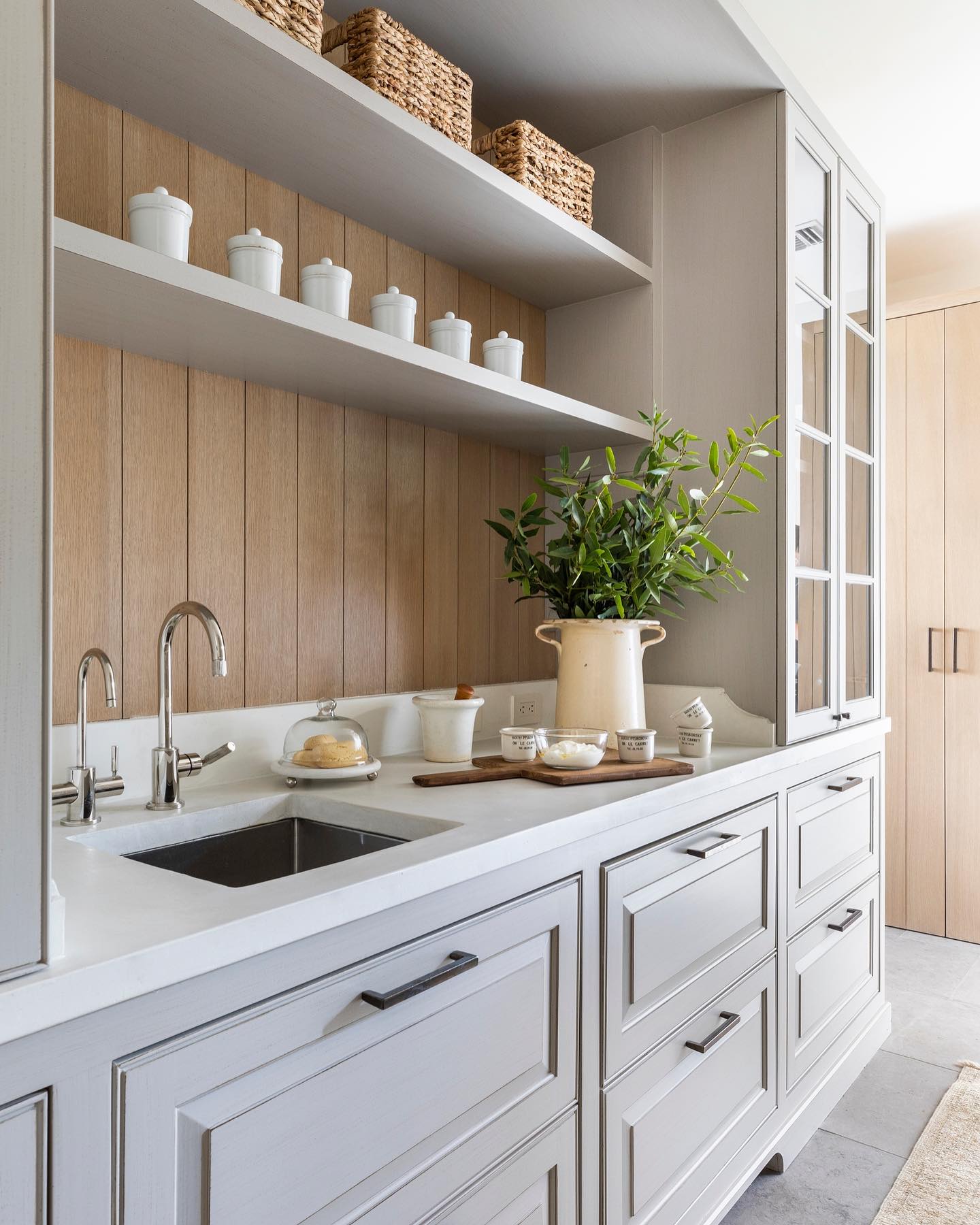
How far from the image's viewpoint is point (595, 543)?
6.00 feet

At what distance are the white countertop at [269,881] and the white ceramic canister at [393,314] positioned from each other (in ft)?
2.51

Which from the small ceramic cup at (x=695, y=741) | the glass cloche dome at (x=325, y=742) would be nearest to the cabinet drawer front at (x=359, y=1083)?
the glass cloche dome at (x=325, y=742)

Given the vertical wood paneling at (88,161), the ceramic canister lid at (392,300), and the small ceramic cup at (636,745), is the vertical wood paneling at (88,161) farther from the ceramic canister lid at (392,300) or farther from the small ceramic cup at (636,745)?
the small ceramic cup at (636,745)

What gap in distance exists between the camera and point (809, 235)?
213 cm

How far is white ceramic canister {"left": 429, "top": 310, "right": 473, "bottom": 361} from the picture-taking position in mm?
1634

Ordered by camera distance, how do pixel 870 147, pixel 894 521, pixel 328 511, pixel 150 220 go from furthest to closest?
pixel 894 521, pixel 870 147, pixel 328 511, pixel 150 220

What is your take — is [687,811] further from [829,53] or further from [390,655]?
[829,53]

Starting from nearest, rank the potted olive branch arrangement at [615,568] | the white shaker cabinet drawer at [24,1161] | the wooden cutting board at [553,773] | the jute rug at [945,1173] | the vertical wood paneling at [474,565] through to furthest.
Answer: the white shaker cabinet drawer at [24,1161] → the wooden cutting board at [553,773] → the jute rug at [945,1173] → the potted olive branch arrangement at [615,568] → the vertical wood paneling at [474,565]

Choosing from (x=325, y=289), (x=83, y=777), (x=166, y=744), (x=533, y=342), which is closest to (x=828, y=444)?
(x=533, y=342)

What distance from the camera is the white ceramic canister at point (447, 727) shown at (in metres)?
1.67

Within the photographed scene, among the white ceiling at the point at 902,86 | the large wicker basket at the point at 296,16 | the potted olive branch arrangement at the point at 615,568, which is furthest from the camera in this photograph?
the white ceiling at the point at 902,86

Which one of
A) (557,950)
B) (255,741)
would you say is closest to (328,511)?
(255,741)

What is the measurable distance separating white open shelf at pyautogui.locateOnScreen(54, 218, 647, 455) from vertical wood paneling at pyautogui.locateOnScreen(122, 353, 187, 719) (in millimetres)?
58

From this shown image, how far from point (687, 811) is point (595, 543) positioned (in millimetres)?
595
